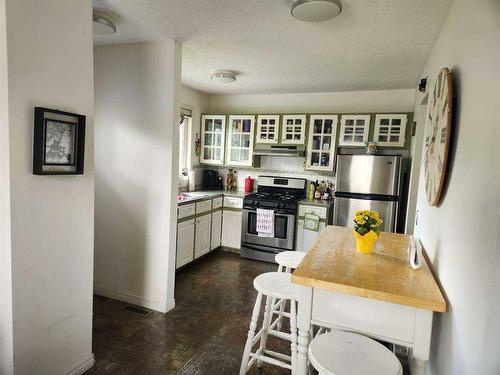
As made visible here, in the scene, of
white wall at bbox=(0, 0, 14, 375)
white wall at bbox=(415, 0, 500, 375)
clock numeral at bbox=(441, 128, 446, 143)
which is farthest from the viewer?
clock numeral at bbox=(441, 128, 446, 143)

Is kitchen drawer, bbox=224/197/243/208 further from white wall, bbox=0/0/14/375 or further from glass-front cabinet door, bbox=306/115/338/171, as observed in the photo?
white wall, bbox=0/0/14/375

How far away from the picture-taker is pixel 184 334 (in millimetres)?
2480

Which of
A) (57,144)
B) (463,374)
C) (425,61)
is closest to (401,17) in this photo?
(425,61)

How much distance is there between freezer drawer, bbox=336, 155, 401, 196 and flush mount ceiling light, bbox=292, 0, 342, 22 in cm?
220

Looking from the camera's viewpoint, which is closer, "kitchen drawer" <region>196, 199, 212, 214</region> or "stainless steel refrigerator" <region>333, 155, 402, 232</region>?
"stainless steel refrigerator" <region>333, 155, 402, 232</region>

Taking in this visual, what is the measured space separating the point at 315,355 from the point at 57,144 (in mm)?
1618

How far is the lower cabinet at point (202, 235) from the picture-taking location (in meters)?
3.94

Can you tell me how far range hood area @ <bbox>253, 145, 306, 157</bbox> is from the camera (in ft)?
14.2

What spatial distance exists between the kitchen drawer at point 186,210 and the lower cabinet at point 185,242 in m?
0.09

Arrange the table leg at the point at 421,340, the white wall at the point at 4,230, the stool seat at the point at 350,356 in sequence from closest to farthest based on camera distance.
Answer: the stool seat at the point at 350,356 → the table leg at the point at 421,340 → the white wall at the point at 4,230

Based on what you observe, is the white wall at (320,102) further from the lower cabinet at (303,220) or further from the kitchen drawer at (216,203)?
the kitchen drawer at (216,203)

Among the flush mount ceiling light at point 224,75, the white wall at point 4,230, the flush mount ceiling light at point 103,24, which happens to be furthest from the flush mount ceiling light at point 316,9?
the flush mount ceiling light at point 224,75

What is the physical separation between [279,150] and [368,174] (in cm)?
124

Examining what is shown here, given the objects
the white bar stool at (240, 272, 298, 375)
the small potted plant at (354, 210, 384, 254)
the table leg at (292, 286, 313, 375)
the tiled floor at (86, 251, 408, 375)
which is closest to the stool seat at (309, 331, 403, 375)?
the table leg at (292, 286, 313, 375)
